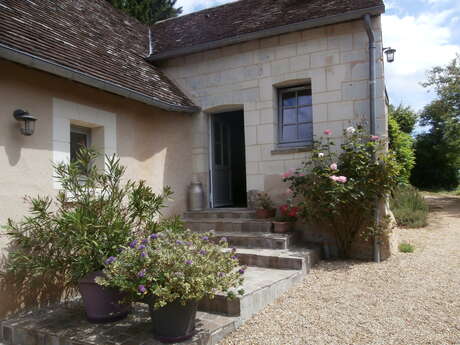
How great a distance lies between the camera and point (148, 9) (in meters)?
13.3

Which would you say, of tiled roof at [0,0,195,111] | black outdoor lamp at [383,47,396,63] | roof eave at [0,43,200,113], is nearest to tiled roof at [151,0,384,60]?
tiled roof at [0,0,195,111]

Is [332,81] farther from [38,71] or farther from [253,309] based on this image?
[38,71]

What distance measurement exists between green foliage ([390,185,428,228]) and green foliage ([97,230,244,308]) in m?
6.18

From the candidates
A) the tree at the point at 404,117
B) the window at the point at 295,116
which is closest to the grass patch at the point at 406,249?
the window at the point at 295,116

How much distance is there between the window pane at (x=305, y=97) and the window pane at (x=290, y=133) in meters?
0.45

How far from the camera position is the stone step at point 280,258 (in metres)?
4.52

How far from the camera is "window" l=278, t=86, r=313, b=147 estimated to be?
6.12 meters

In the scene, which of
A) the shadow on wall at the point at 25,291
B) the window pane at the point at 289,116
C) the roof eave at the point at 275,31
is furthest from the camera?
the window pane at the point at 289,116

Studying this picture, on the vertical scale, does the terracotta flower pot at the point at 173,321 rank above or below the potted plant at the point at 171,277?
below

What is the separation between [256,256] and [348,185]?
1627 millimetres

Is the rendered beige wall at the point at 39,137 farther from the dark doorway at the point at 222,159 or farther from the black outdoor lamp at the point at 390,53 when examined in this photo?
the black outdoor lamp at the point at 390,53

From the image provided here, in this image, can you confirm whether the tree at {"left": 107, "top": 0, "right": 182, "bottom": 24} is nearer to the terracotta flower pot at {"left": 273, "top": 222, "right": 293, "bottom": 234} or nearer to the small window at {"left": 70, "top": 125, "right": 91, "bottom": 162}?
the small window at {"left": 70, "top": 125, "right": 91, "bottom": 162}

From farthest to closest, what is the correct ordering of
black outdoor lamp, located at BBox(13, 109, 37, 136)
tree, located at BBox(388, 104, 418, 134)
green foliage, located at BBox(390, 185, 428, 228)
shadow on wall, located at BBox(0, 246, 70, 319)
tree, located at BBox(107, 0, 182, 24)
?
tree, located at BBox(388, 104, 418, 134) < tree, located at BBox(107, 0, 182, 24) < green foliage, located at BBox(390, 185, 428, 228) < black outdoor lamp, located at BBox(13, 109, 37, 136) < shadow on wall, located at BBox(0, 246, 70, 319)

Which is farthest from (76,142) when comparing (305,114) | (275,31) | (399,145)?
(399,145)
